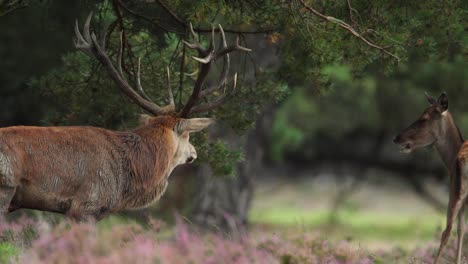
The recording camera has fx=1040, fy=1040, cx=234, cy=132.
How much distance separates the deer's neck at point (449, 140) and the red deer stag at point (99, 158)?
2.31 m

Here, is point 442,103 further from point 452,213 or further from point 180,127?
point 180,127

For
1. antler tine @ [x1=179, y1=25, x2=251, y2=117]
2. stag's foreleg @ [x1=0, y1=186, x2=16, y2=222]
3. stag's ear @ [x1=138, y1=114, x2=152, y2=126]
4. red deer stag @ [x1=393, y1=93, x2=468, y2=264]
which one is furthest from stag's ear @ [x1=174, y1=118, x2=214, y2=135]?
red deer stag @ [x1=393, y1=93, x2=468, y2=264]

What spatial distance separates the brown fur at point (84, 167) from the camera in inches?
292

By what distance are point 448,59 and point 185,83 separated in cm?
286

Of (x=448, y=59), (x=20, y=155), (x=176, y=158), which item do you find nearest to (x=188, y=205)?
(x=448, y=59)

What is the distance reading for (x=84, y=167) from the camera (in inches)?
307

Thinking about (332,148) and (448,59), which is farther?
(332,148)

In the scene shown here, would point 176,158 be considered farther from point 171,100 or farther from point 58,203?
point 58,203

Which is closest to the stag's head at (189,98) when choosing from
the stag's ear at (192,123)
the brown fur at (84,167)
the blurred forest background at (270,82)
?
the stag's ear at (192,123)

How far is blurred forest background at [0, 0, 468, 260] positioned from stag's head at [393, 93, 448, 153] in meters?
0.52

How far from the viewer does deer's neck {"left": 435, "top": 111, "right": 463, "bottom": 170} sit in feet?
→ 32.2

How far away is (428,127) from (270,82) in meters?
1.57

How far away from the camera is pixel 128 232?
7.03 meters

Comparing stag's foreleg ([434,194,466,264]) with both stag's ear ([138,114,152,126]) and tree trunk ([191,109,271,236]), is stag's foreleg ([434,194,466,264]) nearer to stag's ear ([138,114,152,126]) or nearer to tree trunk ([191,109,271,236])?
stag's ear ([138,114,152,126])
